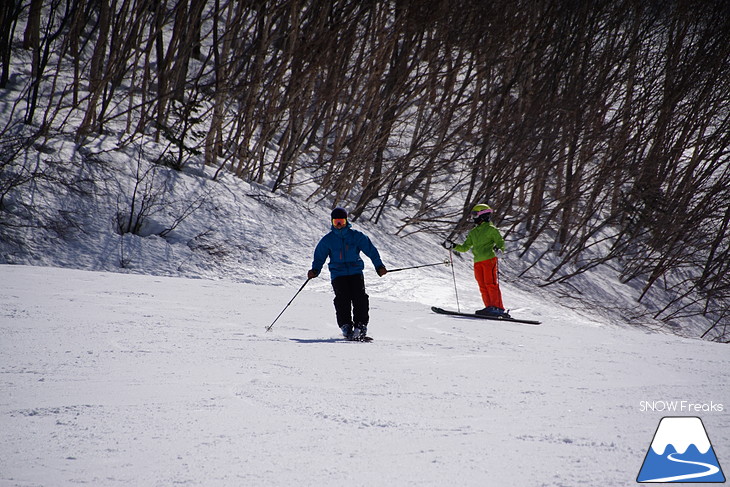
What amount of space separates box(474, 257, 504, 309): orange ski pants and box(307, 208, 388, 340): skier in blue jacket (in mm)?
2536

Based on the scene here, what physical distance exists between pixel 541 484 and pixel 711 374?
10.3 feet

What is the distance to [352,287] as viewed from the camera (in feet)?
19.3

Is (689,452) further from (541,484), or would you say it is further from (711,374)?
(711,374)

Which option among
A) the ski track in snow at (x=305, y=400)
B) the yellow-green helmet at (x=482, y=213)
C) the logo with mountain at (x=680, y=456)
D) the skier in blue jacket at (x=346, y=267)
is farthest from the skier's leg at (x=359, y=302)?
the logo with mountain at (x=680, y=456)

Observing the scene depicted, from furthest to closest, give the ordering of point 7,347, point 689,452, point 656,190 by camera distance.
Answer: point 656,190
point 7,347
point 689,452

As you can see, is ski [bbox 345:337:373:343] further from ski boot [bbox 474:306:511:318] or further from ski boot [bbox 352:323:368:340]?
ski boot [bbox 474:306:511:318]

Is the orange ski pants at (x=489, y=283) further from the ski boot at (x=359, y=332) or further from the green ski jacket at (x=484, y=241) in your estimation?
the ski boot at (x=359, y=332)

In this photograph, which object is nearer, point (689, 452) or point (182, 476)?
point (182, 476)

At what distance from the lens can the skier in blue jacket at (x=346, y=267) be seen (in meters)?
5.80

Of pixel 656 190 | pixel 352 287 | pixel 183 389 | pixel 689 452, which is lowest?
pixel 689 452

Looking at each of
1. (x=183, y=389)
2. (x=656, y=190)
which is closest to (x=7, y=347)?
(x=183, y=389)

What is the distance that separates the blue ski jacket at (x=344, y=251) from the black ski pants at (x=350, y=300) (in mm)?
68

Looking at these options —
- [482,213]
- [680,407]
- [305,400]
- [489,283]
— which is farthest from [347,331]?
[482,213]

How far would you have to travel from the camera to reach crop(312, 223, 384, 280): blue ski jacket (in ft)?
19.5
